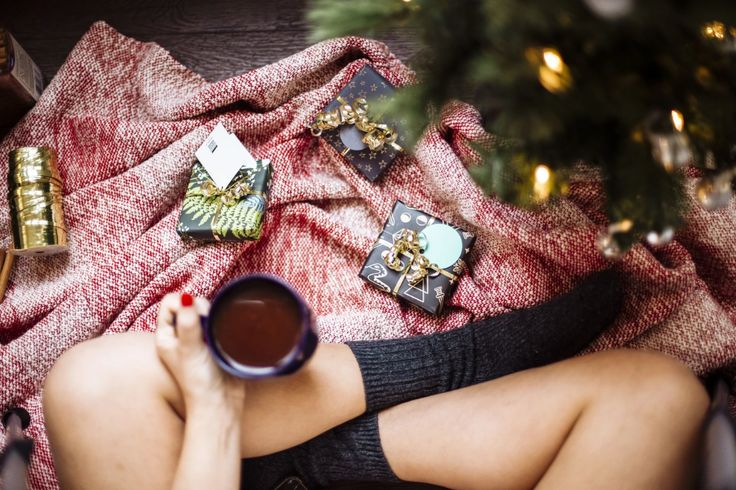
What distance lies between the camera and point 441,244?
3.75ft

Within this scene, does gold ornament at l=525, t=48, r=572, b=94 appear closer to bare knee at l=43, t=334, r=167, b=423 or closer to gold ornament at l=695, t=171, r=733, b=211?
gold ornament at l=695, t=171, r=733, b=211

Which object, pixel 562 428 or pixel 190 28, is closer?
pixel 562 428

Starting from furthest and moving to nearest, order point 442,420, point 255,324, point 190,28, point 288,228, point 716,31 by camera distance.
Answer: point 190,28 < point 288,228 < point 442,420 < point 255,324 < point 716,31

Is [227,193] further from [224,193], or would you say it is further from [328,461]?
[328,461]

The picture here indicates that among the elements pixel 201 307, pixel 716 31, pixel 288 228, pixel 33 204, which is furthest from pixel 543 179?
pixel 33 204

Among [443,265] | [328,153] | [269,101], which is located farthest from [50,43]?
[443,265]

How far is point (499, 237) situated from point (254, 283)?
0.50m

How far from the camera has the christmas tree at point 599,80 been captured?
0.53 m

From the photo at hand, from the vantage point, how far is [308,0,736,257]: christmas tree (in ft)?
1.74

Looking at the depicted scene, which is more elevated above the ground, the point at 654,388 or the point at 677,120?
the point at 677,120

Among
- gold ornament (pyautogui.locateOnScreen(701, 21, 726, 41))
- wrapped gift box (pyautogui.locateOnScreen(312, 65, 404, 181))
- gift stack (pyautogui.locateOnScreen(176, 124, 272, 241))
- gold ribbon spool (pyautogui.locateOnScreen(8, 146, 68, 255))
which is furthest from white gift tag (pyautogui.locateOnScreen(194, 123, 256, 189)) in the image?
gold ornament (pyautogui.locateOnScreen(701, 21, 726, 41))

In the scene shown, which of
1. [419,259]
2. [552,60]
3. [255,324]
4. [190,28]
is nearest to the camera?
[552,60]

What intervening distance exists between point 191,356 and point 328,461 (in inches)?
12.6

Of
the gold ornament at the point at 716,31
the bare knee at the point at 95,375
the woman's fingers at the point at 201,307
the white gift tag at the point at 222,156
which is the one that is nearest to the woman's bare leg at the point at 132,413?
the bare knee at the point at 95,375
